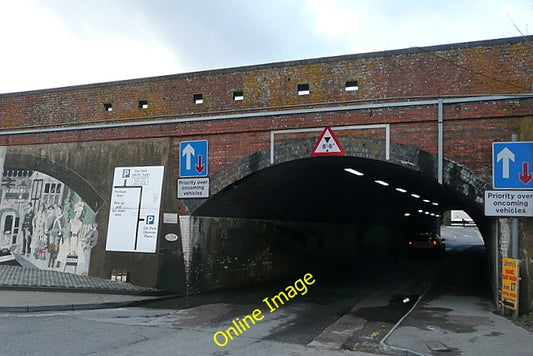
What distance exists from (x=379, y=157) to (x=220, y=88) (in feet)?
16.0

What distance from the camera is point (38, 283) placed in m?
14.4

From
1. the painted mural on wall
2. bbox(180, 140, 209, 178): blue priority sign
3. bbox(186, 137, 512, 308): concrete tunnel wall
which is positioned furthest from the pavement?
bbox(180, 140, 209, 178): blue priority sign

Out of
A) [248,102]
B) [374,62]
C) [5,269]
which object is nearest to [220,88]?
[248,102]

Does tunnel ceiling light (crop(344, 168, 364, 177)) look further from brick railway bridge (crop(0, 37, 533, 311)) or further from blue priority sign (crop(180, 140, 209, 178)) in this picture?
blue priority sign (crop(180, 140, 209, 178))

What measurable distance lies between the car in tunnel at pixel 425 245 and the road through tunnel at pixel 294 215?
288cm

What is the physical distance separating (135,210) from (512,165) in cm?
1008

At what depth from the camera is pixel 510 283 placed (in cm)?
1084

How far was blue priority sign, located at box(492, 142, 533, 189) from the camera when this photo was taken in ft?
36.2

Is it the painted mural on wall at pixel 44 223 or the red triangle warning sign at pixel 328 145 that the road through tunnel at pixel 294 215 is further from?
the painted mural on wall at pixel 44 223

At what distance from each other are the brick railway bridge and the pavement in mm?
706

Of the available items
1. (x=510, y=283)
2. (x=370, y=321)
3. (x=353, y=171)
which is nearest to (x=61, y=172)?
(x=353, y=171)

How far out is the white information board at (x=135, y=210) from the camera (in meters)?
14.8

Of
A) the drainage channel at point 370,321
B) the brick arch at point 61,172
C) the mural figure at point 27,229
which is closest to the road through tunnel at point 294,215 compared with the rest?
the drainage channel at point 370,321

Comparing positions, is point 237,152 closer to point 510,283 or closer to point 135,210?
point 135,210
